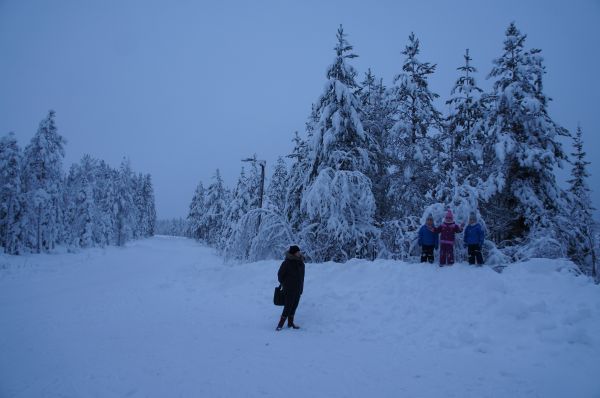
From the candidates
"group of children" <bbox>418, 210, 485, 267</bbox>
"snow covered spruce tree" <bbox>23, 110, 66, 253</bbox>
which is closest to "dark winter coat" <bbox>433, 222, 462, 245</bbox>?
"group of children" <bbox>418, 210, 485, 267</bbox>

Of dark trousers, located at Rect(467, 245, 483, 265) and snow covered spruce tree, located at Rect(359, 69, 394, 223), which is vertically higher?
snow covered spruce tree, located at Rect(359, 69, 394, 223)

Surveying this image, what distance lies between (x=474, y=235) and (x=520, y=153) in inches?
228

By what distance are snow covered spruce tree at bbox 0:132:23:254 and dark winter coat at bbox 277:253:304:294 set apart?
32.1 m

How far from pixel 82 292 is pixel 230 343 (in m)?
9.31

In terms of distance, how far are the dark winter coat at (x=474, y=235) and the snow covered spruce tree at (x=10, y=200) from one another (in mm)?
35417

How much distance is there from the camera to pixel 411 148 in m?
14.3

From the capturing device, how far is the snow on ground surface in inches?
177

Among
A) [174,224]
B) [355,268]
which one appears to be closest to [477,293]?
[355,268]

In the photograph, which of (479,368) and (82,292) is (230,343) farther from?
(82,292)

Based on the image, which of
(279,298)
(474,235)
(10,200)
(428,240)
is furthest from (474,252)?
(10,200)

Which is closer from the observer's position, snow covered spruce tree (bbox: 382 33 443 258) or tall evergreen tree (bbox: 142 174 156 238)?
snow covered spruce tree (bbox: 382 33 443 258)

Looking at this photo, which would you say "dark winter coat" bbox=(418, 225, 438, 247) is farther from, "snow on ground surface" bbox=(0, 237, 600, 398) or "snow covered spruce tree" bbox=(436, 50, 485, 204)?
"snow covered spruce tree" bbox=(436, 50, 485, 204)

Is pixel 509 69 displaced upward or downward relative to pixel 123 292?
upward

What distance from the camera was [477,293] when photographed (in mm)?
7277
